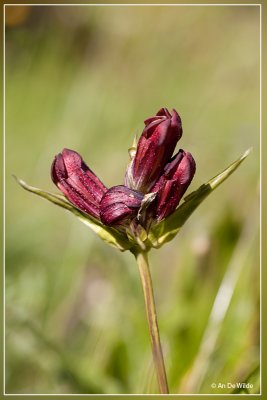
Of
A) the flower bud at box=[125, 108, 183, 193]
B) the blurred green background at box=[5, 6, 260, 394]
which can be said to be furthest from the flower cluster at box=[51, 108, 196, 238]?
the blurred green background at box=[5, 6, 260, 394]

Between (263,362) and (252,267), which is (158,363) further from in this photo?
(252,267)

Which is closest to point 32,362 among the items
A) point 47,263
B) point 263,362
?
point 47,263

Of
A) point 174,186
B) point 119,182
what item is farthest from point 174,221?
point 119,182

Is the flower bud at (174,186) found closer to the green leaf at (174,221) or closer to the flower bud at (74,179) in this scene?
the green leaf at (174,221)

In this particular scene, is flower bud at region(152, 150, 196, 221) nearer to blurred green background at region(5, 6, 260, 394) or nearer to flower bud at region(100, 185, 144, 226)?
flower bud at region(100, 185, 144, 226)

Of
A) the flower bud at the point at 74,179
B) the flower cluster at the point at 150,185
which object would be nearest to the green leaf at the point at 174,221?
the flower cluster at the point at 150,185

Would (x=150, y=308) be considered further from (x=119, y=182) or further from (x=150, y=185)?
(x=119, y=182)
